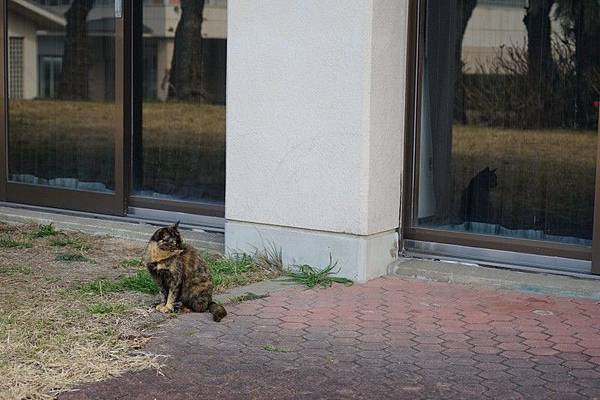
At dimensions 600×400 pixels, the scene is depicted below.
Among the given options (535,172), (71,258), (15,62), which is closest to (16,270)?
(71,258)

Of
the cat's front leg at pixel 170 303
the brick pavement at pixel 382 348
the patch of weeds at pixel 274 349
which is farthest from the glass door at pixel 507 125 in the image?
the patch of weeds at pixel 274 349

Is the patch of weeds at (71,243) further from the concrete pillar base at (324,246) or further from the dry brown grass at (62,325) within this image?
the concrete pillar base at (324,246)

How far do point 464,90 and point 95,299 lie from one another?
3.14 metres

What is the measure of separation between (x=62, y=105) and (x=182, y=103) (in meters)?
1.40

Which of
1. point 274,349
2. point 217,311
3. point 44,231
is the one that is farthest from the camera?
point 44,231

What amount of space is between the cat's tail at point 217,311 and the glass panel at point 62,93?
11.4ft

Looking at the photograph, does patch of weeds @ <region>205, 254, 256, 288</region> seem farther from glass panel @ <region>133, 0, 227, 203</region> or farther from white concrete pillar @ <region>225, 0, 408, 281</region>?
glass panel @ <region>133, 0, 227, 203</region>

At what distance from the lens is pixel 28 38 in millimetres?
10367

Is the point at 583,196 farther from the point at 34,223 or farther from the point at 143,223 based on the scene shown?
the point at 34,223

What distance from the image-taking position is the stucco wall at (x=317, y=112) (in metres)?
7.46

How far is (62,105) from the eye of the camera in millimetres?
10258

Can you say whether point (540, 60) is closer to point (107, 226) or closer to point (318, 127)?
point (318, 127)

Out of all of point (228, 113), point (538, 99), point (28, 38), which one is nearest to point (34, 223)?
point (28, 38)

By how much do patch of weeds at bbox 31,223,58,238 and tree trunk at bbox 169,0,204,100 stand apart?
1.59 meters
